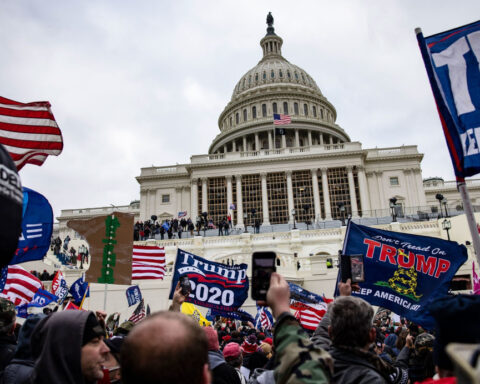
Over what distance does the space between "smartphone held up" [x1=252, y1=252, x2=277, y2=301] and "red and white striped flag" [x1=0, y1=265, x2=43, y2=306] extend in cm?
905

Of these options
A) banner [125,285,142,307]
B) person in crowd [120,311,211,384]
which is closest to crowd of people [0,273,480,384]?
person in crowd [120,311,211,384]

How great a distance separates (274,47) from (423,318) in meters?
88.8

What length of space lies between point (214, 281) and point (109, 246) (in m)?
2.30

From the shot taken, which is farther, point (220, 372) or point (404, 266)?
point (404, 266)

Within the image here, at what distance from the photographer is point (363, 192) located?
49875mm

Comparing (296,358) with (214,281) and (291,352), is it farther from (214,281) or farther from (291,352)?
(214,281)

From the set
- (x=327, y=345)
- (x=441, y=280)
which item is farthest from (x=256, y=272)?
(x=441, y=280)

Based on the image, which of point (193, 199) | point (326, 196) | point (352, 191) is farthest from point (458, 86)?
point (193, 199)

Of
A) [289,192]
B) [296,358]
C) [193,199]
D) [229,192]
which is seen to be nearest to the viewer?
[296,358]

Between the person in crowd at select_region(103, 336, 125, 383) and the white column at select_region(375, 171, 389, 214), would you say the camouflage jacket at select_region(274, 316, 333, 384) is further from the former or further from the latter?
the white column at select_region(375, 171, 389, 214)

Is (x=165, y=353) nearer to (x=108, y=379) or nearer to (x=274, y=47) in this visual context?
(x=108, y=379)

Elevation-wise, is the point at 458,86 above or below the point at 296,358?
above

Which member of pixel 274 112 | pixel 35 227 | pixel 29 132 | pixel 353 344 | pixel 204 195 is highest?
pixel 274 112

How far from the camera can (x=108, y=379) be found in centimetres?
343
